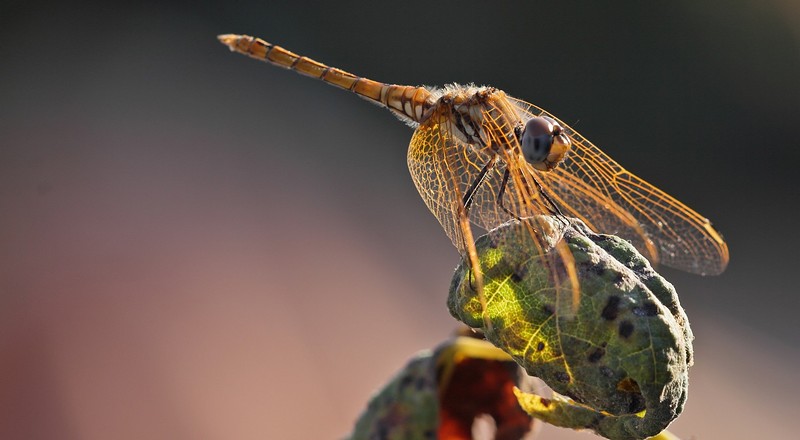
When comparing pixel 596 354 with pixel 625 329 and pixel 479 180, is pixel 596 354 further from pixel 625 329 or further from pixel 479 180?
pixel 479 180

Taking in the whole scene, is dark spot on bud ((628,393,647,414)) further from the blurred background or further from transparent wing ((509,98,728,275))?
the blurred background

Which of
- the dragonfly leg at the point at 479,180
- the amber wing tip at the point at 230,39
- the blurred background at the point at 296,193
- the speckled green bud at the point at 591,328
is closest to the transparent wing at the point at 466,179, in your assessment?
the dragonfly leg at the point at 479,180

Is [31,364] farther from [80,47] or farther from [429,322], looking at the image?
[80,47]

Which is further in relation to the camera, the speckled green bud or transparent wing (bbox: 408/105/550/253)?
transparent wing (bbox: 408/105/550/253)

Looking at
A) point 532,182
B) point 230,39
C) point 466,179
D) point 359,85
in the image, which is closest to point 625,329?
point 532,182

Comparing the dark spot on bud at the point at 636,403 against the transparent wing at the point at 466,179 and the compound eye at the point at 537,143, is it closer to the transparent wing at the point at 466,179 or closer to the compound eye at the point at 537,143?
the transparent wing at the point at 466,179

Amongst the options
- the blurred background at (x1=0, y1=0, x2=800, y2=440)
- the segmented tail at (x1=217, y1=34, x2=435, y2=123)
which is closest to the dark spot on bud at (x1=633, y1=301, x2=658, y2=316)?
the segmented tail at (x1=217, y1=34, x2=435, y2=123)
